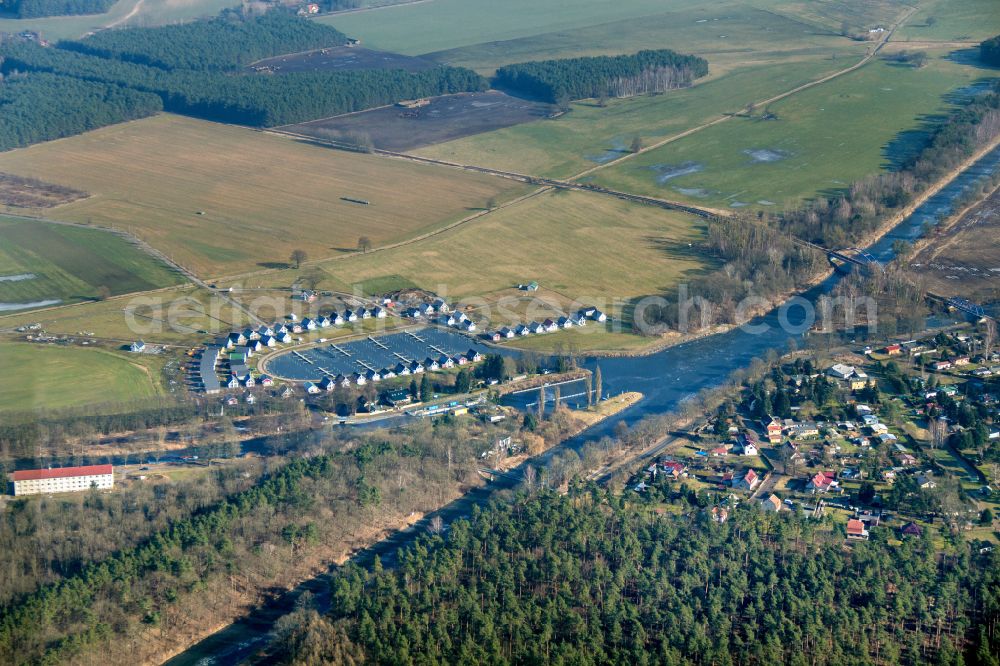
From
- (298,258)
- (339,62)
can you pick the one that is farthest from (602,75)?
(298,258)

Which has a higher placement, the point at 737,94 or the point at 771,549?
the point at 737,94

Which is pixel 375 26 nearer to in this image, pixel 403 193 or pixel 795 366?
pixel 403 193

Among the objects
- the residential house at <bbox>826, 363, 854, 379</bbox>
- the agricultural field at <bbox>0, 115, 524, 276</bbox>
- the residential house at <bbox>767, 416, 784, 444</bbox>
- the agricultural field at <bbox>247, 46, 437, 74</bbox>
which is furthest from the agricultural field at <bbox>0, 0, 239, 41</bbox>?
the residential house at <bbox>767, 416, 784, 444</bbox>

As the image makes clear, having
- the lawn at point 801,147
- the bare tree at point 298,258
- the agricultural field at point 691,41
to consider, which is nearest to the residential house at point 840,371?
the lawn at point 801,147

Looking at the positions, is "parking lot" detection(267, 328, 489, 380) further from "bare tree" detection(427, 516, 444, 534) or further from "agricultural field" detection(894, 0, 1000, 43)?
"agricultural field" detection(894, 0, 1000, 43)

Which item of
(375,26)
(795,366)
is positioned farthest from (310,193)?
(375,26)

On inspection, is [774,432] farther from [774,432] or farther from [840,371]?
[840,371]

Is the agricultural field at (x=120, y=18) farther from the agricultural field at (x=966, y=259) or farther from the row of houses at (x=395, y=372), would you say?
the agricultural field at (x=966, y=259)
